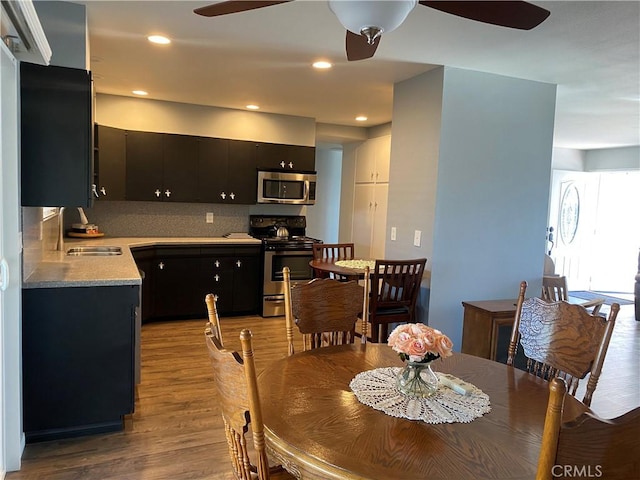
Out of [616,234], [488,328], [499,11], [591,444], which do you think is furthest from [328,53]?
[616,234]

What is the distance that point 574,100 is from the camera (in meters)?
4.54

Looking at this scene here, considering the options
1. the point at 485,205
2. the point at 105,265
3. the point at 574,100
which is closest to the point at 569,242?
the point at 574,100

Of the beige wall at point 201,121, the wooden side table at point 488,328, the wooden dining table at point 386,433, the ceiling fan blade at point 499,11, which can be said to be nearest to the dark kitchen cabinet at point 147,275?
the beige wall at point 201,121

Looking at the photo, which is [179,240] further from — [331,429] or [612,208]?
[612,208]

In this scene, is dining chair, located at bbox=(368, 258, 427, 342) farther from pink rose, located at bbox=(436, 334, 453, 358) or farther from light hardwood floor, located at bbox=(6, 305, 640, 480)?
pink rose, located at bbox=(436, 334, 453, 358)

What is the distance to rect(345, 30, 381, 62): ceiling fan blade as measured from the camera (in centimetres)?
212

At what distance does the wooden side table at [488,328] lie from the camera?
3379 mm

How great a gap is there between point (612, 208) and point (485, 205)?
5.93 m

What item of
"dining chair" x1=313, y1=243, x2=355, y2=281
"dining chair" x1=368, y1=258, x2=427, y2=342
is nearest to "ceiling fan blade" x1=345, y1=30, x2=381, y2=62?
"dining chair" x1=368, y1=258, x2=427, y2=342

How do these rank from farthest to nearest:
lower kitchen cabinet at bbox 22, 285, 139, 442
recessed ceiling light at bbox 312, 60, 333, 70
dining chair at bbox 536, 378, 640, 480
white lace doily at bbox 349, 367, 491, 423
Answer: recessed ceiling light at bbox 312, 60, 333, 70, lower kitchen cabinet at bbox 22, 285, 139, 442, white lace doily at bbox 349, 367, 491, 423, dining chair at bbox 536, 378, 640, 480

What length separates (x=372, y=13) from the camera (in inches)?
59.6

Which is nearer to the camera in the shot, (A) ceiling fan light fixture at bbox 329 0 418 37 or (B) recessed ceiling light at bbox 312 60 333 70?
(A) ceiling fan light fixture at bbox 329 0 418 37

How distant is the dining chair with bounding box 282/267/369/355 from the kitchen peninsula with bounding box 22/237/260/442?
102cm

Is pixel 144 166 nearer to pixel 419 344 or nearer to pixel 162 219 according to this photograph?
pixel 162 219
